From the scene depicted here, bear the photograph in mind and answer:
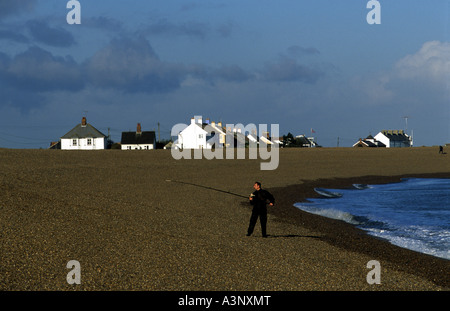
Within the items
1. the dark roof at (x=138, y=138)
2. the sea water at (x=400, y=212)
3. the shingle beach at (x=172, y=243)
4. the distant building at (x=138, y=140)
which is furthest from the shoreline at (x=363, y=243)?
the dark roof at (x=138, y=138)

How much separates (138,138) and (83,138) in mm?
13363

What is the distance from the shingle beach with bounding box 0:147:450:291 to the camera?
11.4m

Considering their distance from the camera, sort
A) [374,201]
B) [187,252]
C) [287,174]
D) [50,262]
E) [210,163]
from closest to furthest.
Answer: [50,262] < [187,252] < [374,201] < [287,174] < [210,163]

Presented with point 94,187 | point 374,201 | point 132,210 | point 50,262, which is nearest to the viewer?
point 50,262

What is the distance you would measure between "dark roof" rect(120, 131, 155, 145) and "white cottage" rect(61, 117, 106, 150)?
7.82m

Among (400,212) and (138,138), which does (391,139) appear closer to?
(138,138)

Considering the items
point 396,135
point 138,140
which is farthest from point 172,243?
point 396,135

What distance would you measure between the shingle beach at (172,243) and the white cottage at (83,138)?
73126mm

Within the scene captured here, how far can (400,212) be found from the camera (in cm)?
2717

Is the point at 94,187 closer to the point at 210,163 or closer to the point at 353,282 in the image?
the point at 353,282

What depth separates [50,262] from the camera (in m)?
12.2

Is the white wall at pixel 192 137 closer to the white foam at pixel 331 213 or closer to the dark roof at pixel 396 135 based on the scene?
the white foam at pixel 331 213
